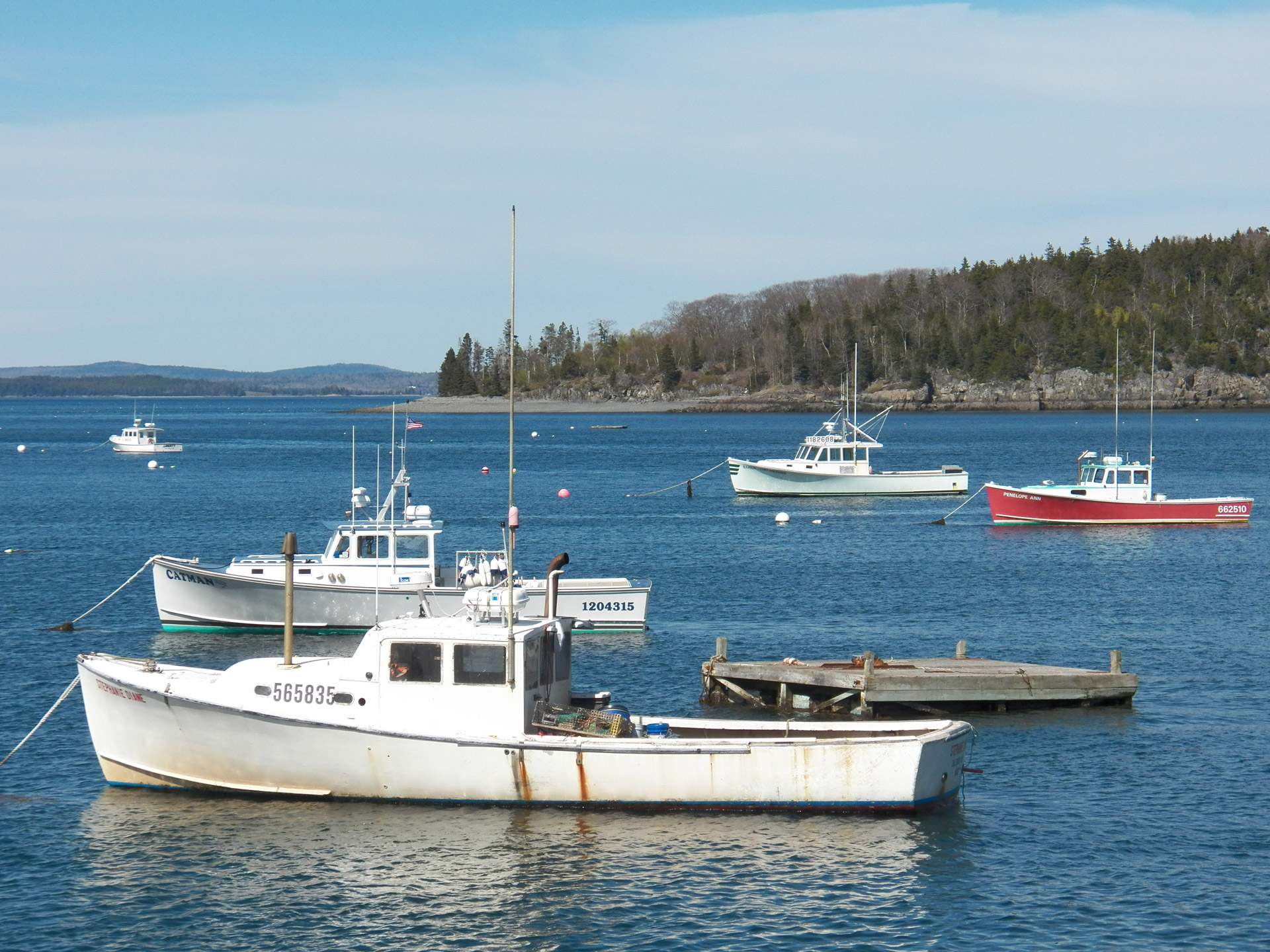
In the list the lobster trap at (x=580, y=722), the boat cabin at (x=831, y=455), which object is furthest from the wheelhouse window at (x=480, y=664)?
the boat cabin at (x=831, y=455)

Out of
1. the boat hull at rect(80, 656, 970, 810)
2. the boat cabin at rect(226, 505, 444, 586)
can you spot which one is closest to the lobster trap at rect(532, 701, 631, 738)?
the boat hull at rect(80, 656, 970, 810)

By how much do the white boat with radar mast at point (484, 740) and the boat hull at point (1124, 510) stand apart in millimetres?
41319

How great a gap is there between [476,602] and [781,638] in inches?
590

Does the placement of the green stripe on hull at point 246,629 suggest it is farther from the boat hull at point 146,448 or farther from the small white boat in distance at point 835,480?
the boat hull at point 146,448

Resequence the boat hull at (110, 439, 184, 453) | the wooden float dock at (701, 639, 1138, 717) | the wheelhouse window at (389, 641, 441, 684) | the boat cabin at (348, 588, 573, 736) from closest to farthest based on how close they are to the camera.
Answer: the boat cabin at (348, 588, 573, 736)
the wheelhouse window at (389, 641, 441, 684)
the wooden float dock at (701, 639, 1138, 717)
the boat hull at (110, 439, 184, 453)

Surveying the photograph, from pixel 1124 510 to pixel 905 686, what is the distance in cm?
3788

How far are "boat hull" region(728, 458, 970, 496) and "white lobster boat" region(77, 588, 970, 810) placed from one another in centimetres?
5529

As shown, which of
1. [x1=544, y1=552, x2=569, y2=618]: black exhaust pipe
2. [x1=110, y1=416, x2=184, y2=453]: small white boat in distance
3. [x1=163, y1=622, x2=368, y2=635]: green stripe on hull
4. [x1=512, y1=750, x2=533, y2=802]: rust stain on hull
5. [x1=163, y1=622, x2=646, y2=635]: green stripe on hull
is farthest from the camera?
[x1=110, y1=416, x2=184, y2=453]: small white boat in distance

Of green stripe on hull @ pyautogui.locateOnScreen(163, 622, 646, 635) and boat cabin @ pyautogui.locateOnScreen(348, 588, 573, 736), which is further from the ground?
boat cabin @ pyautogui.locateOnScreen(348, 588, 573, 736)

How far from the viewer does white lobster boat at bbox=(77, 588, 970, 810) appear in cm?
2055

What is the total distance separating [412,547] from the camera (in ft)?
115

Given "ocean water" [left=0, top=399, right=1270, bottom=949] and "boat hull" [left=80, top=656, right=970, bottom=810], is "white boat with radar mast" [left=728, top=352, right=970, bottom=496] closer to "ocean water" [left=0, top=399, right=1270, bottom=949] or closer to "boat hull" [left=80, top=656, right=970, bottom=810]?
Answer: "ocean water" [left=0, top=399, right=1270, bottom=949]

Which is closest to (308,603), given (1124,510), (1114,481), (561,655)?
(561,655)

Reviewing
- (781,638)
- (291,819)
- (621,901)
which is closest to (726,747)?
(621,901)
